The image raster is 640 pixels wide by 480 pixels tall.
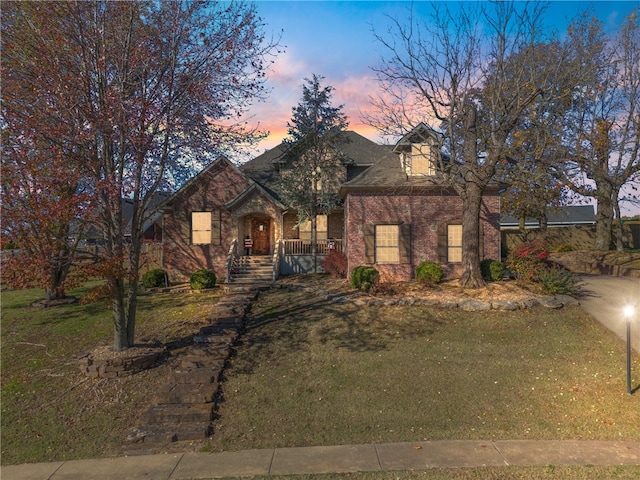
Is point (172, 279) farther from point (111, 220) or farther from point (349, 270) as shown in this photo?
point (111, 220)

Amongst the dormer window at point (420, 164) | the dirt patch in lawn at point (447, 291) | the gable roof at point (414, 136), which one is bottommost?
the dirt patch in lawn at point (447, 291)

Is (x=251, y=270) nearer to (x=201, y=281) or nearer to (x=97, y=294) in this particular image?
(x=201, y=281)

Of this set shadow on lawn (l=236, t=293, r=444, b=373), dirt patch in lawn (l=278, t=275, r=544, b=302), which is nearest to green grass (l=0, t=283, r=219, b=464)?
shadow on lawn (l=236, t=293, r=444, b=373)

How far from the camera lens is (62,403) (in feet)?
27.6

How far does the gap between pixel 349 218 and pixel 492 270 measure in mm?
5906

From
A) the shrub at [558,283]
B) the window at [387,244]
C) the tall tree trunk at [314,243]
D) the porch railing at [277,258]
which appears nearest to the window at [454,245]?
the window at [387,244]

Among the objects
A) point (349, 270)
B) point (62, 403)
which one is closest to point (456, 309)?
point (349, 270)

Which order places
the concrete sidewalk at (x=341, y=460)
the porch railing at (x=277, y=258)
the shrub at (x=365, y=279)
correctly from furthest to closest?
the porch railing at (x=277, y=258) < the shrub at (x=365, y=279) < the concrete sidewalk at (x=341, y=460)

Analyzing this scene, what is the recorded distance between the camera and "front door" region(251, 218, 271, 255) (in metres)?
22.4

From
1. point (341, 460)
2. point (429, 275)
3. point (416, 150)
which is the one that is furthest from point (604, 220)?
point (341, 460)

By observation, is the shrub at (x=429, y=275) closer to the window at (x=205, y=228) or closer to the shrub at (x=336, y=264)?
the shrub at (x=336, y=264)

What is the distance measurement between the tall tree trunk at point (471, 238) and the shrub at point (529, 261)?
1.45 m

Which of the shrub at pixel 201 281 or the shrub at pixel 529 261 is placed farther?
the shrub at pixel 201 281

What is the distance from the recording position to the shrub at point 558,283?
527 inches
